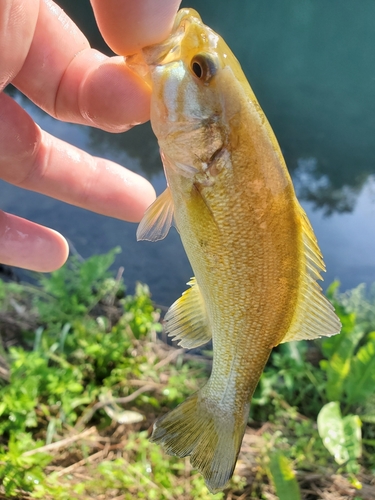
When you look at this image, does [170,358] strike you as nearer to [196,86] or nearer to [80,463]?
[80,463]

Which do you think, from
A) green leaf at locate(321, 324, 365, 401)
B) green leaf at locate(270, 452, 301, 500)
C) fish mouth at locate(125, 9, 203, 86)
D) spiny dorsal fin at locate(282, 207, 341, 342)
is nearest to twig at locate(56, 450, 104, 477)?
green leaf at locate(270, 452, 301, 500)

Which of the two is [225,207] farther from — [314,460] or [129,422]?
[314,460]

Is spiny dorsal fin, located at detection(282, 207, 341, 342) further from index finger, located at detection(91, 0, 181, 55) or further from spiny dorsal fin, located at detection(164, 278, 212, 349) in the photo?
index finger, located at detection(91, 0, 181, 55)

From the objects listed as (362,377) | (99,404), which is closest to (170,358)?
(99,404)

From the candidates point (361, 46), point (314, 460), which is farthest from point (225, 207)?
point (361, 46)

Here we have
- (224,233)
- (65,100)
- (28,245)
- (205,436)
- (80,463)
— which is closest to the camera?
(224,233)

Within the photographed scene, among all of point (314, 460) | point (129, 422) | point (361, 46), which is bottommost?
point (129, 422)
